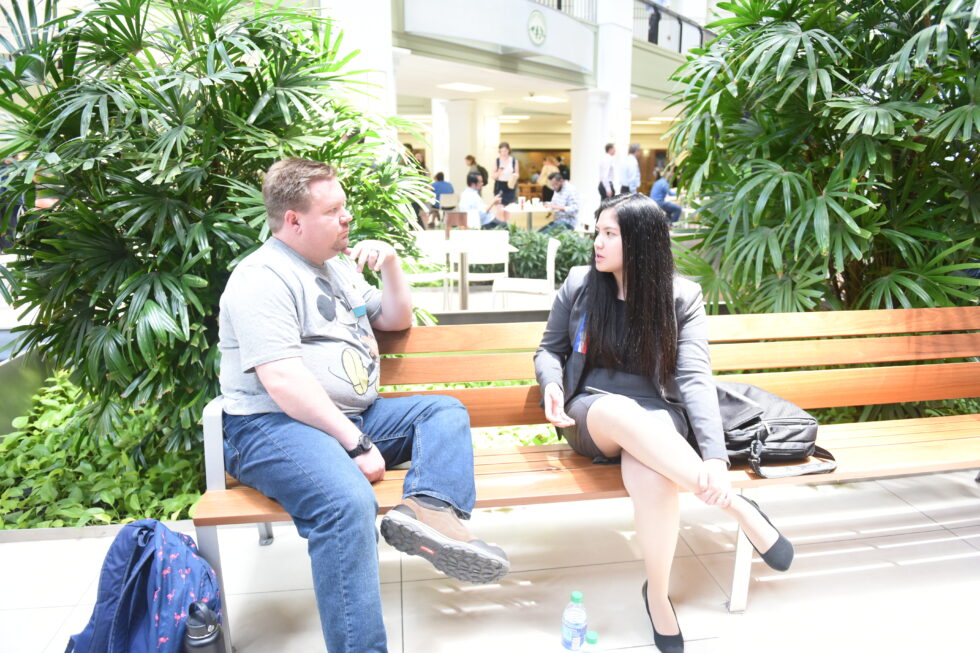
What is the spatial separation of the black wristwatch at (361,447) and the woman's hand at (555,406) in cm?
57

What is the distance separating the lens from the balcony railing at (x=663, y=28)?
57.4 ft

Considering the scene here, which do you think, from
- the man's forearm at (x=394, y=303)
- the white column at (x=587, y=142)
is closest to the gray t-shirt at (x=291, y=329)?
the man's forearm at (x=394, y=303)

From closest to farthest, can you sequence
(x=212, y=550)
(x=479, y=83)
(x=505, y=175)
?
1. (x=212, y=550)
2. (x=505, y=175)
3. (x=479, y=83)

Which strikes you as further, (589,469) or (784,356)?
(784,356)

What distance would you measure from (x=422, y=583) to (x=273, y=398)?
0.92 m

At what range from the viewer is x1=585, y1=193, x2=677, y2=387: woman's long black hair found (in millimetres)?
2111

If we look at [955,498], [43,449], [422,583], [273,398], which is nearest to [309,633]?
[422,583]

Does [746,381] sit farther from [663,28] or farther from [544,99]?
[663,28]

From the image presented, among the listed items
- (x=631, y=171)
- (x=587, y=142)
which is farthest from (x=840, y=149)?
(x=587, y=142)

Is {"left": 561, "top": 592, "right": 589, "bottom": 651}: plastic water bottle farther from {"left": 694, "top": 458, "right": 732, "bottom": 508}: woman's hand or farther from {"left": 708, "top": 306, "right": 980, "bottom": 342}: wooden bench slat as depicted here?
{"left": 708, "top": 306, "right": 980, "bottom": 342}: wooden bench slat

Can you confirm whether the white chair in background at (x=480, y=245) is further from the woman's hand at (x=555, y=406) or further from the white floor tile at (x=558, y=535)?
the woman's hand at (x=555, y=406)

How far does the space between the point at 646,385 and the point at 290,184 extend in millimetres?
1250

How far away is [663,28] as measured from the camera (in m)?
18.9

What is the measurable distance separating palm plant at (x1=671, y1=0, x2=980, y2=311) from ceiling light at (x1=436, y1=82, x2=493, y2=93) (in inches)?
471
